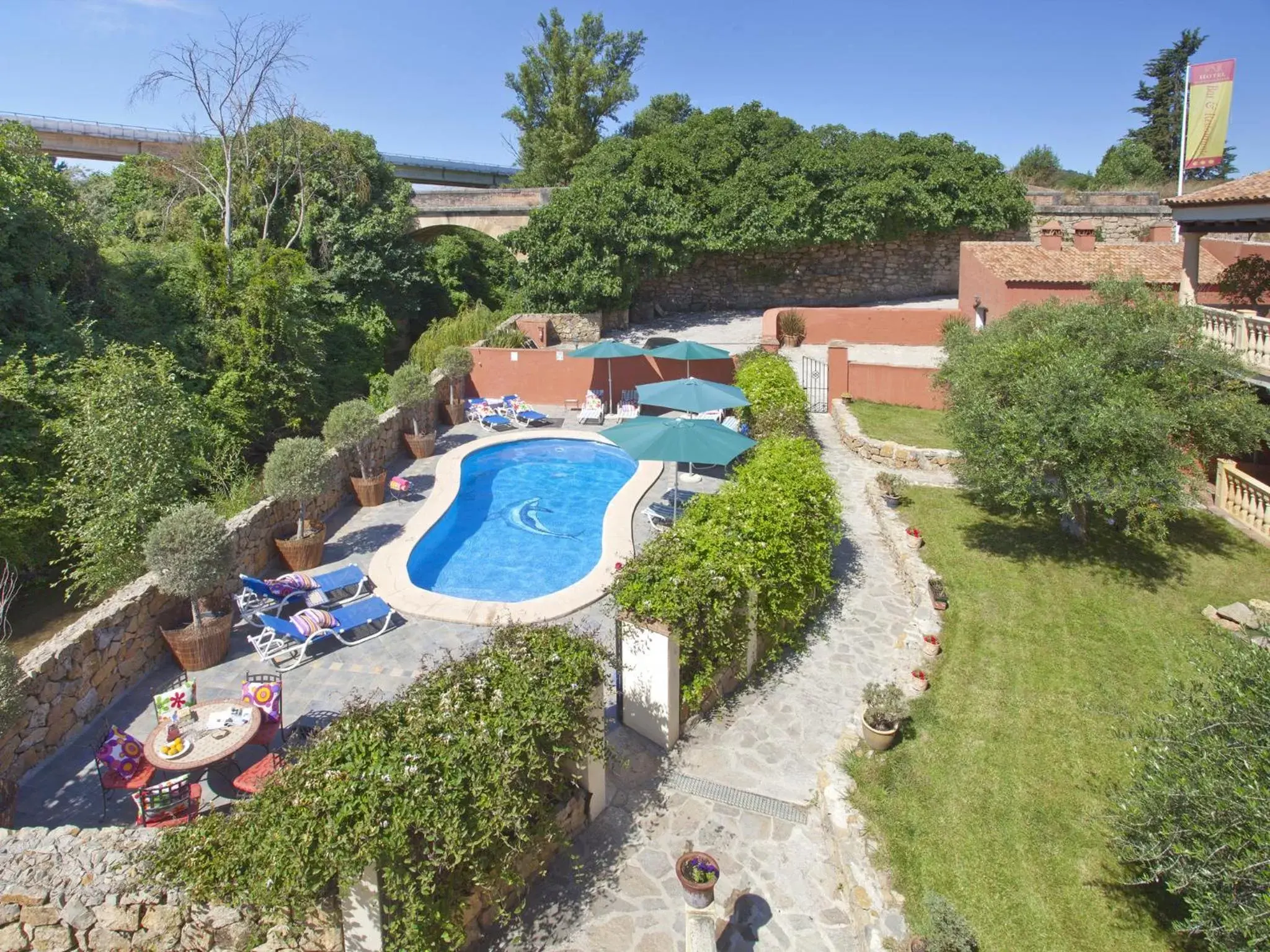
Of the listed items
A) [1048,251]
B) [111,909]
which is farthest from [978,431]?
[1048,251]

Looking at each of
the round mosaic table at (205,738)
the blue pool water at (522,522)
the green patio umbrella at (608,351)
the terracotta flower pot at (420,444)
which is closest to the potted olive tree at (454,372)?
the blue pool water at (522,522)

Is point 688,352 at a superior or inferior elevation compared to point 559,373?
superior

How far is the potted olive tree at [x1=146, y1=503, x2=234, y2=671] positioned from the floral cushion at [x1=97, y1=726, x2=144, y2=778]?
2219 millimetres

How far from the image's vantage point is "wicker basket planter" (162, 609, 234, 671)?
29.0 ft

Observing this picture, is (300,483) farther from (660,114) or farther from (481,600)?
(660,114)

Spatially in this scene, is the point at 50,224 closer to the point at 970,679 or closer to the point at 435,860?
the point at 435,860

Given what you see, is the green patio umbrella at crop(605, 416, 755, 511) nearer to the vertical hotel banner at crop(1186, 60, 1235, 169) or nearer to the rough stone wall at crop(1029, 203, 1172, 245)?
the vertical hotel banner at crop(1186, 60, 1235, 169)

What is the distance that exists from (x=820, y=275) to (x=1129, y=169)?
28559mm

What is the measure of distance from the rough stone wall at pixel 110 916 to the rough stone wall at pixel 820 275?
2978 centimetres

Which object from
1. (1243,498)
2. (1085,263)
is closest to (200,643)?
(1243,498)

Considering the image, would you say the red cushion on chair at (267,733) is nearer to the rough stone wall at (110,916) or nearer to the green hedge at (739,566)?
the rough stone wall at (110,916)

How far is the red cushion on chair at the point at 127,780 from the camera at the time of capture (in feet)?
21.1

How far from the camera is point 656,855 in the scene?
20.2 ft

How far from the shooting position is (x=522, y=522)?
14766 millimetres
